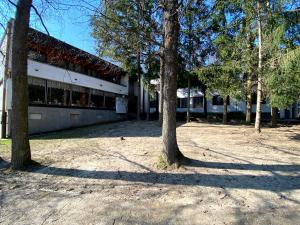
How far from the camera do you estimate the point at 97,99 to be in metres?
25.4

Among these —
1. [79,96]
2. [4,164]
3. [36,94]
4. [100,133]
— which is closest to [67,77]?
[79,96]

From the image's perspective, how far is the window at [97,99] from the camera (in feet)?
80.6

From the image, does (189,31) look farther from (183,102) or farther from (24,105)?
(183,102)

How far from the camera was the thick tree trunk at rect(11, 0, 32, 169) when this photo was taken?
7.75 metres

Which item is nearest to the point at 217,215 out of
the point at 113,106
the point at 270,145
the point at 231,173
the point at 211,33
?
the point at 231,173

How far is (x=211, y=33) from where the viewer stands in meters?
15.3

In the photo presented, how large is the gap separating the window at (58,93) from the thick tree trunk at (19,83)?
11.4 m

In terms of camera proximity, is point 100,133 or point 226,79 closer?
point 226,79

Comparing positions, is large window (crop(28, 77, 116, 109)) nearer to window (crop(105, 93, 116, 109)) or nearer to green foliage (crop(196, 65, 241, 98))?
window (crop(105, 93, 116, 109))

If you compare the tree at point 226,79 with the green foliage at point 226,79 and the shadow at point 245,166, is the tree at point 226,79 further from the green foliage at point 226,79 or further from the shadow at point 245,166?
the shadow at point 245,166

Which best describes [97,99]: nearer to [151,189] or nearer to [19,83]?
[19,83]

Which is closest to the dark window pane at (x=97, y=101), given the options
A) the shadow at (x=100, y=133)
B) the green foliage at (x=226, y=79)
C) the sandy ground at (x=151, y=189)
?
the shadow at (x=100, y=133)

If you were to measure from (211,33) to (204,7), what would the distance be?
5.45 m

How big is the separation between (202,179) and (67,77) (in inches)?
635
